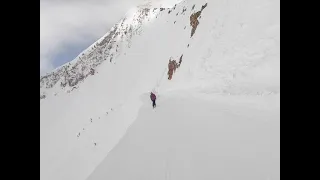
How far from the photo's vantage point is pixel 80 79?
64.0m

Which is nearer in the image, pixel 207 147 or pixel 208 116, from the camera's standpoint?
pixel 207 147

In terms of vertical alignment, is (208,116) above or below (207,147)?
above

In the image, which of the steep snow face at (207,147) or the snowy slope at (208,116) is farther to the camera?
the snowy slope at (208,116)

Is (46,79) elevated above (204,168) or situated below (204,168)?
above

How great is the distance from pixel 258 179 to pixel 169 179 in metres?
1.97

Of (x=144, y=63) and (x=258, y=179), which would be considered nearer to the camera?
(x=258, y=179)

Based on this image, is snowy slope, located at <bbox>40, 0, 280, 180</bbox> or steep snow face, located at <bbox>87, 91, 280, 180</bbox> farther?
snowy slope, located at <bbox>40, 0, 280, 180</bbox>

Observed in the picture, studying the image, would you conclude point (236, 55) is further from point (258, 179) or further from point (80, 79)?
point (80, 79)
